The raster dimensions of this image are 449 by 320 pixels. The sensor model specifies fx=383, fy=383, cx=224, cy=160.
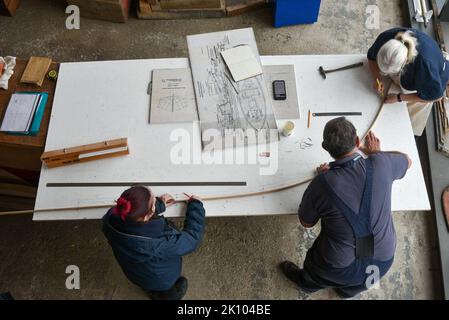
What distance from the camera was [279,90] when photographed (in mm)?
2197

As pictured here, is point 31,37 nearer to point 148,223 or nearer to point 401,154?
point 148,223

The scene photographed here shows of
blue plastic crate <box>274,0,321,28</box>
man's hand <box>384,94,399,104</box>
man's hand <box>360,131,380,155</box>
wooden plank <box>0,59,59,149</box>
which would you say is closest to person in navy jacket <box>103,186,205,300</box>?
wooden plank <box>0,59,59,149</box>

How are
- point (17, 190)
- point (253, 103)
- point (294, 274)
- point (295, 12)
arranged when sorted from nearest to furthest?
point (253, 103) → point (294, 274) → point (17, 190) → point (295, 12)

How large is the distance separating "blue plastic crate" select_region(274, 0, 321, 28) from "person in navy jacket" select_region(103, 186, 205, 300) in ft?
6.97

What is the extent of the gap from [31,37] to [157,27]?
1143mm

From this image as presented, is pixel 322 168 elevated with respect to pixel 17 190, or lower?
elevated

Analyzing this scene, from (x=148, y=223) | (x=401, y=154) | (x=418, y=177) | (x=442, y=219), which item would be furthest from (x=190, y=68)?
(x=442, y=219)

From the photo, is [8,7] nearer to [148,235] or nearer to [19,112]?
[19,112]

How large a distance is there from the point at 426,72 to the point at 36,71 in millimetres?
2218

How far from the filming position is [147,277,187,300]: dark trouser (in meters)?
2.36

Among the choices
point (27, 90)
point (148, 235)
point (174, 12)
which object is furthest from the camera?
point (174, 12)

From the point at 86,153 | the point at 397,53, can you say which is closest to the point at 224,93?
the point at 86,153

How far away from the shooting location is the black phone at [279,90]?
2.19 meters

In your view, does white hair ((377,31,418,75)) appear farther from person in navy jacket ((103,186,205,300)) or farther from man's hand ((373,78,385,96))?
person in navy jacket ((103,186,205,300))
